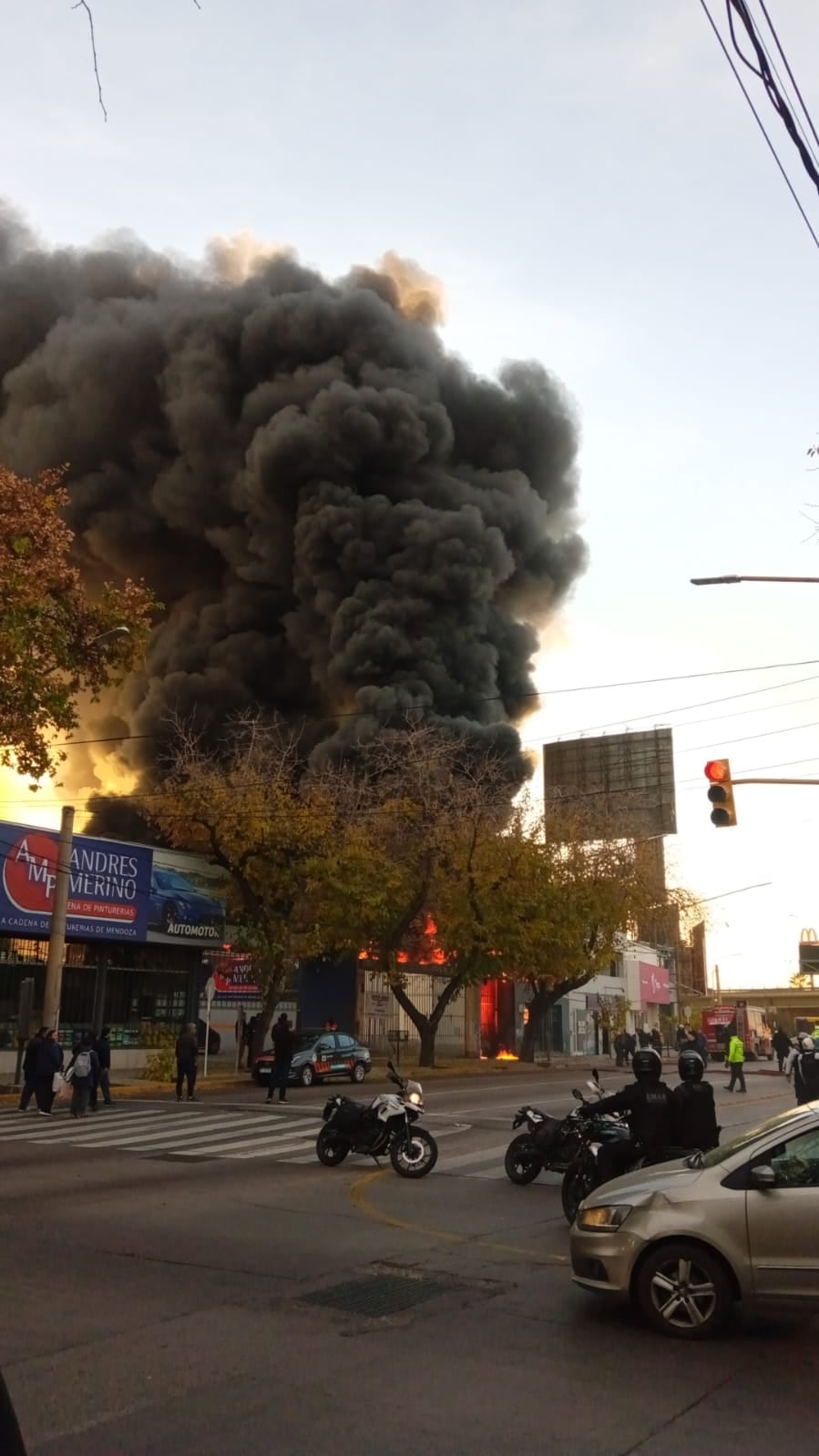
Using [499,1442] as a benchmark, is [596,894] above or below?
above

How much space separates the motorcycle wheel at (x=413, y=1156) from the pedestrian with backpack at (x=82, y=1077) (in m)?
8.05

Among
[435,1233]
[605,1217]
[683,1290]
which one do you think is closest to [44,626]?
[435,1233]

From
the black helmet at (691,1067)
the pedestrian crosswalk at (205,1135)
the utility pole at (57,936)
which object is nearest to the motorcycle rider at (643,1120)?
the black helmet at (691,1067)

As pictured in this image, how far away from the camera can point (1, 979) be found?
85.6 feet

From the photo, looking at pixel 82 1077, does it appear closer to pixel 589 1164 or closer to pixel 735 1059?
pixel 589 1164

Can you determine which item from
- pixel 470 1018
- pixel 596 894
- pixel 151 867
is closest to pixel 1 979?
pixel 151 867

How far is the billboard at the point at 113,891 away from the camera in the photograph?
1007 inches

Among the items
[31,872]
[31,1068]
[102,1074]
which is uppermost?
[31,872]

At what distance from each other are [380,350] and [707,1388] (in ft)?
153

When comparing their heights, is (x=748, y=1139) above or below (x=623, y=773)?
below

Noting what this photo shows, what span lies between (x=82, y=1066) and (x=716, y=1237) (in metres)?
14.2

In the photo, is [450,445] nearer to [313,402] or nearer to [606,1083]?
[313,402]

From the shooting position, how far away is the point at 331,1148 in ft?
40.0

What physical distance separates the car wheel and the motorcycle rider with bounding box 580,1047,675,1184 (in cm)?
247
